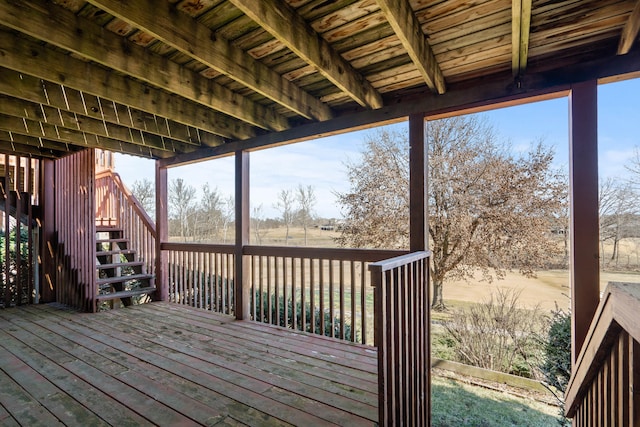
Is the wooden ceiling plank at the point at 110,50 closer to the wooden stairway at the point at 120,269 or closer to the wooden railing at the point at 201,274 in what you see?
the wooden railing at the point at 201,274

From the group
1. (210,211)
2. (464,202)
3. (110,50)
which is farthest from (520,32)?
(210,211)

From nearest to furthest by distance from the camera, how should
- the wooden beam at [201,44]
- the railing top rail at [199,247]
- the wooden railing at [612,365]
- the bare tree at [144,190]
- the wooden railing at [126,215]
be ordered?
the wooden railing at [612,365]
the wooden beam at [201,44]
the railing top rail at [199,247]
the wooden railing at [126,215]
the bare tree at [144,190]

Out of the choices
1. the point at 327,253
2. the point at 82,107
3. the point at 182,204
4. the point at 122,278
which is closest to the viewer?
the point at 82,107

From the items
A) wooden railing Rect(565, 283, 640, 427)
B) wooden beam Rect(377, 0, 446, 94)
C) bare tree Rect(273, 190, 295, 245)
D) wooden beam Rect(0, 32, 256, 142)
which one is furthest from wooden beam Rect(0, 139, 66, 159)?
wooden railing Rect(565, 283, 640, 427)

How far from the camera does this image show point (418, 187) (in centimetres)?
272

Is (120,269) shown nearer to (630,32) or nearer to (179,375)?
(179,375)

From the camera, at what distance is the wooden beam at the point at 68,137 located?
3352 millimetres

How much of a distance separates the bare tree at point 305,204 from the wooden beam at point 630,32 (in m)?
5.89

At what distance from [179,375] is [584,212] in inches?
126

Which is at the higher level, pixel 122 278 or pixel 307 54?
pixel 307 54

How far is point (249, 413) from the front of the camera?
1.91 meters

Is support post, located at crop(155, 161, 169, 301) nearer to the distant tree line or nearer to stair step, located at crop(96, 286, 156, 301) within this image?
stair step, located at crop(96, 286, 156, 301)

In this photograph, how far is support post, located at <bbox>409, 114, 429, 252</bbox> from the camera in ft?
8.87


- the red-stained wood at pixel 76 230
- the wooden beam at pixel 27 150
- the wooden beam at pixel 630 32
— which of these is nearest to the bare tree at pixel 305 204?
the red-stained wood at pixel 76 230
